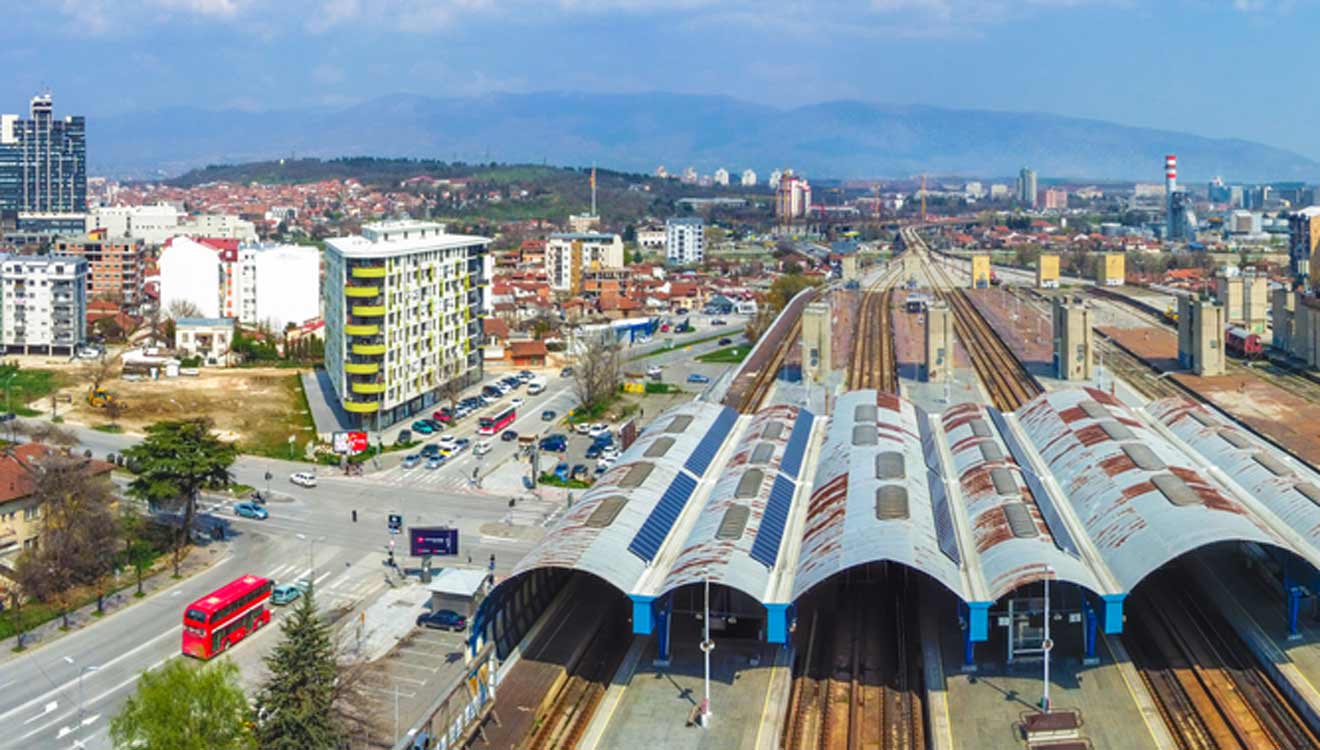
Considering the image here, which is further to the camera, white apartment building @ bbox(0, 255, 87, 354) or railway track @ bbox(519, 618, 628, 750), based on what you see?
white apartment building @ bbox(0, 255, 87, 354)

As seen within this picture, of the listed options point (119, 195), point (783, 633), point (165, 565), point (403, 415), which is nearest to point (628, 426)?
point (403, 415)

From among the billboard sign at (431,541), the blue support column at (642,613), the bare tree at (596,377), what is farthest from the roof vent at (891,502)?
the bare tree at (596,377)

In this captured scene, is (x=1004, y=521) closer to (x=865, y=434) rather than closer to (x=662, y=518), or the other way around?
(x=662, y=518)

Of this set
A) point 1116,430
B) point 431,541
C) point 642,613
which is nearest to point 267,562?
point 431,541

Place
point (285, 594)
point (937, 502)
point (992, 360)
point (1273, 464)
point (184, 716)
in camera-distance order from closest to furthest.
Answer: point (184, 716) < point (937, 502) < point (1273, 464) < point (285, 594) < point (992, 360)

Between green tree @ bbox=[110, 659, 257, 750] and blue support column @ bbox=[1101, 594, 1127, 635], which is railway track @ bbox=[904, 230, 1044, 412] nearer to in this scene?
blue support column @ bbox=[1101, 594, 1127, 635]

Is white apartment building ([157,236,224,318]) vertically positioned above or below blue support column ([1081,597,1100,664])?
above

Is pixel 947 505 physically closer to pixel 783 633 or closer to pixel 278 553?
pixel 783 633

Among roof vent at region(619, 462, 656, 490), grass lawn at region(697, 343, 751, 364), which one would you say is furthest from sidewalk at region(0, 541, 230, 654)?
grass lawn at region(697, 343, 751, 364)
